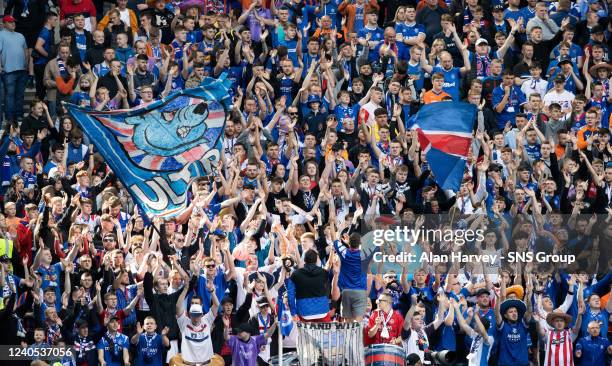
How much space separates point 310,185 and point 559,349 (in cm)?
424

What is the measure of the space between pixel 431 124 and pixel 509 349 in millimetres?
3779

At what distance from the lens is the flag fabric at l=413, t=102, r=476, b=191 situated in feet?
101

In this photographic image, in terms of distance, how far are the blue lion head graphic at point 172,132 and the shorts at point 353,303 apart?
320 centimetres

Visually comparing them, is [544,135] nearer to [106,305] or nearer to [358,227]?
[358,227]

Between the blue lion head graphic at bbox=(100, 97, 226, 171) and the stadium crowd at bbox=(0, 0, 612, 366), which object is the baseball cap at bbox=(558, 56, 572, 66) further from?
the blue lion head graphic at bbox=(100, 97, 226, 171)

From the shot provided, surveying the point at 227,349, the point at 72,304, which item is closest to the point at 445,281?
the point at 227,349

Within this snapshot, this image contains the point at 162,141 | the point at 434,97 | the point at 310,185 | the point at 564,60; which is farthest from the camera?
the point at 564,60

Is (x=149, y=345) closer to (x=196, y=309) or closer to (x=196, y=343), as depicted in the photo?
(x=196, y=343)

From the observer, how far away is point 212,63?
110ft

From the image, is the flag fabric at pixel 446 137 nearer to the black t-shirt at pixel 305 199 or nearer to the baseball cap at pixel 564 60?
the black t-shirt at pixel 305 199

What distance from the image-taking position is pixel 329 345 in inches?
1037

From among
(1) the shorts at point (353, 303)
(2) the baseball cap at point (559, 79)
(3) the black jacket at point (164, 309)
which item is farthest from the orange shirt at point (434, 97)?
(3) the black jacket at point (164, 309)

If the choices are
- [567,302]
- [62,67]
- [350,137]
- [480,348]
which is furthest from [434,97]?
[62,67]

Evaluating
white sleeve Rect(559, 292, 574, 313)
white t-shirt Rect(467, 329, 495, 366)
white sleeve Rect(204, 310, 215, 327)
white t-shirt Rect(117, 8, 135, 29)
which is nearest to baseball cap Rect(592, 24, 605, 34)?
white sleeve Rect(559, 292, 574, 313)
